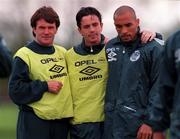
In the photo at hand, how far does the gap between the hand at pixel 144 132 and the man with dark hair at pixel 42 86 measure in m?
0.67

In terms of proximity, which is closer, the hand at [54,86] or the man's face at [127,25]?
the man's face at [127,25]

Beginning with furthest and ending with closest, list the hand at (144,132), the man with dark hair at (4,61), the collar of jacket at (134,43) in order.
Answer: the collar of jacket at (134,43) < the hand at (144,132) < the man with dark hair at (4,61)

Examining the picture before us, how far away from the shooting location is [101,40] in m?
5.51

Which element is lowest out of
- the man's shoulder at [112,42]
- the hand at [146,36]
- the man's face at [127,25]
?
the man's shoulder at [112,42]

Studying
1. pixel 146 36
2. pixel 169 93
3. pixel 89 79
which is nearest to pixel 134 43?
pixel 146 36

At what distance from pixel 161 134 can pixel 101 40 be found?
61.7 inches

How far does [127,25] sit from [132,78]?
0.41 meters

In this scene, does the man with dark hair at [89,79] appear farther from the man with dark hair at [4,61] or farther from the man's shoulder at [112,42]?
the man with dark hair at [4,61]

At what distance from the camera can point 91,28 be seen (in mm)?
5312

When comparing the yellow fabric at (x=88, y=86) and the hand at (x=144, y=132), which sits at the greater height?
the yellow fabric at (x=88, y=86)

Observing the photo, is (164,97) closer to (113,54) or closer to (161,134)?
(161,134)

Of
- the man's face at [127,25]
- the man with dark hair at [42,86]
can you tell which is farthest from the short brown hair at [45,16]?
the man's face at [127,25]

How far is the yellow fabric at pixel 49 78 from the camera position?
5.35 metres

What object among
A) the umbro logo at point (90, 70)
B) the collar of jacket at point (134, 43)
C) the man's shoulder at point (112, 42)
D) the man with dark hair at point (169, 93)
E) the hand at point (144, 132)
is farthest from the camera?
the umbro logo at point (90, 70)
